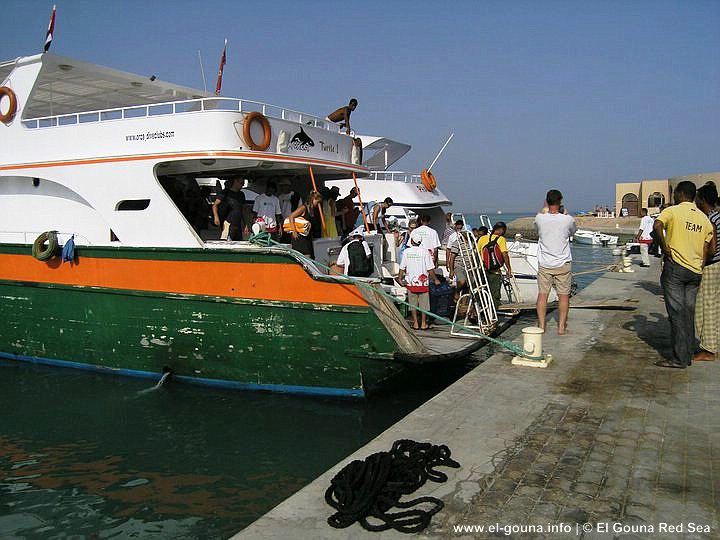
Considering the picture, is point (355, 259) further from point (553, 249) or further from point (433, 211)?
point (433, 211)

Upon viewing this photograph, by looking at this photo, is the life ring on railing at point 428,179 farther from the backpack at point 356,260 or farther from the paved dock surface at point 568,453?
the paved dock surface at point 568,453

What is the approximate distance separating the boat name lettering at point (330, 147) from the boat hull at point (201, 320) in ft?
8.56

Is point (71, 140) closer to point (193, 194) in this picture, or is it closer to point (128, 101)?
point (193, 194)

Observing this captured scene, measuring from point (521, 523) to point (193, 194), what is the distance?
746 centimetres

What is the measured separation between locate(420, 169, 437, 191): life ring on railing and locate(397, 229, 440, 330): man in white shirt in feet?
21.0

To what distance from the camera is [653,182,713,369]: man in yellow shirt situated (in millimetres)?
5781

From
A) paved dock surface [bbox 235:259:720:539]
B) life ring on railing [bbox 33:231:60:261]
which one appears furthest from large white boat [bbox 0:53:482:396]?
paved dock surface [bbox 235:259:720:539]

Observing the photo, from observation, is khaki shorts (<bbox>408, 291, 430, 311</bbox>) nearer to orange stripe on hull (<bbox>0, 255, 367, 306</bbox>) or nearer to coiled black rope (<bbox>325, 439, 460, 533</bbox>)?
orange stripe on hull (<bbox>0, 255, 367, 306</bbox>)

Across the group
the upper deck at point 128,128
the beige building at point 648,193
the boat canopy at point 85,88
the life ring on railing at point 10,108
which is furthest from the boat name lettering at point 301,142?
the beige building at point 648,193

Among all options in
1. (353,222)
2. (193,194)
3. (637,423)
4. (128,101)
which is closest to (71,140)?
(193,194)

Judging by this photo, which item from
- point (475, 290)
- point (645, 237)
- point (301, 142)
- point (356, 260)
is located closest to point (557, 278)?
point (475, 290)

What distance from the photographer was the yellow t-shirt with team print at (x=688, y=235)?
5773mm

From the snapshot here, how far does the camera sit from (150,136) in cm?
787

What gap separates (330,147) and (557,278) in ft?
12.7
